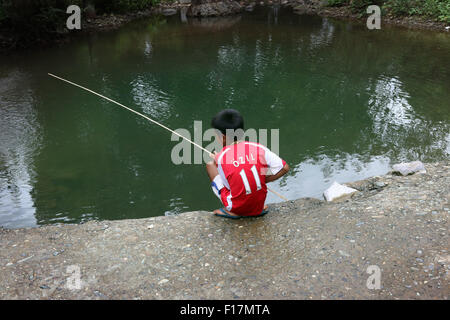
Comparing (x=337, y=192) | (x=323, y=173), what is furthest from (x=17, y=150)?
(x=337, y=192)

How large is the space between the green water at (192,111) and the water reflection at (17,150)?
0.02 meters

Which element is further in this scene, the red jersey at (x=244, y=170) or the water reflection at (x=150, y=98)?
the water reflection at (x=150, y=98)

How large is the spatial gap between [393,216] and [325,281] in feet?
3.92

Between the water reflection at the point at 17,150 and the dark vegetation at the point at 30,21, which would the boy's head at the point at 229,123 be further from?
the dark vegetation at the point at 30,21

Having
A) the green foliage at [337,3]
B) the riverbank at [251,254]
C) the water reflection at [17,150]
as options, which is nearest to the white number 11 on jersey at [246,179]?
the riverbank at [251,254]

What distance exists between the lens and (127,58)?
12.4 m

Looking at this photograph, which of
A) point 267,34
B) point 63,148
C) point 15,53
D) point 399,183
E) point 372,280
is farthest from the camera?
point 267,34

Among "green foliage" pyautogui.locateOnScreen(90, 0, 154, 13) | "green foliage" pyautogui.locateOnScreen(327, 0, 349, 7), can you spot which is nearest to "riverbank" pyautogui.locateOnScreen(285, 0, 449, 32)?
"green foliage" pyautogui.locateOnScreen(327, 0, 349, 7)

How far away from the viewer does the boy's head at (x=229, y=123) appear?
3.32 metres

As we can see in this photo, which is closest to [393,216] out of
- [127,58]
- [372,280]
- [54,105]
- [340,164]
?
[372,280]

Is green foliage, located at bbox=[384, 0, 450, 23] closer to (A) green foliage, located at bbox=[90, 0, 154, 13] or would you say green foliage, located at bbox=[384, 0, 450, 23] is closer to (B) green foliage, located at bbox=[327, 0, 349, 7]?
(B) green foliage, located at bbox=[327, 0, 349, 7]

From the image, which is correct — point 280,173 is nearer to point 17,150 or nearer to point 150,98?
point 17,150

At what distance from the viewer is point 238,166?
3379mm

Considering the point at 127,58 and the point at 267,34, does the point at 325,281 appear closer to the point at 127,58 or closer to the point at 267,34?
the point at 127,58
